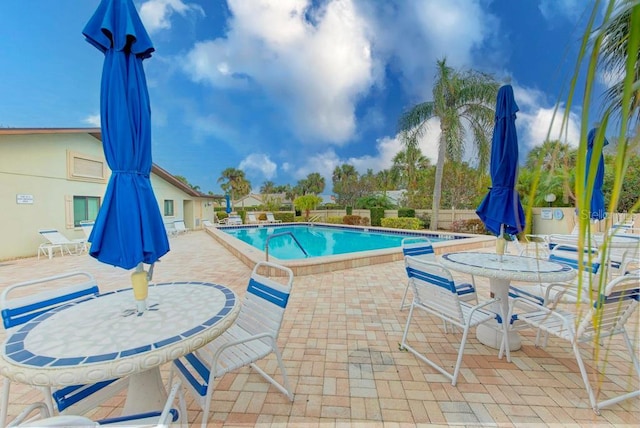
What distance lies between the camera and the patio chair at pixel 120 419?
3.23ft

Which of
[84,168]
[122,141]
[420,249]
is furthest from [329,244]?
[122,141]

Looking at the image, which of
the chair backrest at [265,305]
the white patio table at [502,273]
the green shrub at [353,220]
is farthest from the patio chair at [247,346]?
the green shrub at [353,220]

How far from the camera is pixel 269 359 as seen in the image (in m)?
2.78

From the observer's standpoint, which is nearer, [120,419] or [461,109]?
[120,419]

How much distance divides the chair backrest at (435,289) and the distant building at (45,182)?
10769 millimetres

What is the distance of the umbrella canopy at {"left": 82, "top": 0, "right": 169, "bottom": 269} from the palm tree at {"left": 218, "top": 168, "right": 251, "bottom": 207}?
37.6 metres

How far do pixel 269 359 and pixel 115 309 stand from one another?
56.7 inches

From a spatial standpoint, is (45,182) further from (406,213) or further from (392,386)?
(406,213)

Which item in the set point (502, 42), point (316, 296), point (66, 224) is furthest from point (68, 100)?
point (502, 42)

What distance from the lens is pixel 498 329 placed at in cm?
280

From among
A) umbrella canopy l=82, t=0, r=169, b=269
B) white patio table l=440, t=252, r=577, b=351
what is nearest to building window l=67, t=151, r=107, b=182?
umbrella canopy l=82, t=0, r=169, b=269

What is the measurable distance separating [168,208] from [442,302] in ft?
55.0

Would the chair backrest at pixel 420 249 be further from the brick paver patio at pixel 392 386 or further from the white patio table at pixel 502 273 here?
the brick paver patio at pixel 392 386

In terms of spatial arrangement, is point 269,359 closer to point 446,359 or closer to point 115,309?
point 115,309
